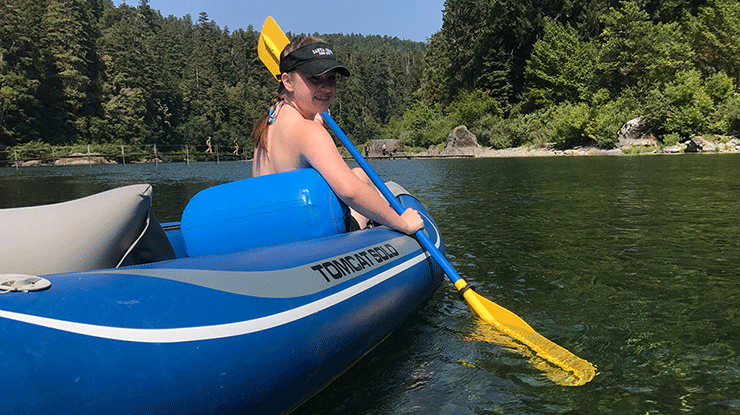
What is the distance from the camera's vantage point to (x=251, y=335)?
5.93 feet

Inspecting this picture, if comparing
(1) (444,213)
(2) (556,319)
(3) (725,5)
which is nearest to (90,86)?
(3) (725,5)

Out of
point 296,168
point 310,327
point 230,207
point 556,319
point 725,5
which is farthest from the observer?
point 725,5

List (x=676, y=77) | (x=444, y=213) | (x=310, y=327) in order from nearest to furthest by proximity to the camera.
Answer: (x=310, y=327) < (x=444, y=213) < (x=676, y=77)

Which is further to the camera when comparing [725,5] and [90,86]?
[90,86]

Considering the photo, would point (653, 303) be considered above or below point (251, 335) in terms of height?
below

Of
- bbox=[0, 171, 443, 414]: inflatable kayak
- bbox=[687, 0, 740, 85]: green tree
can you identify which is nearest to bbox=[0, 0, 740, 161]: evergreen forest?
bbox=[687, 0, 740, 85]: green tree

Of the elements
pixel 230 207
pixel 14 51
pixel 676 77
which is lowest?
pixel 230 207

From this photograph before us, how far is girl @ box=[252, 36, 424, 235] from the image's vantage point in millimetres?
2793

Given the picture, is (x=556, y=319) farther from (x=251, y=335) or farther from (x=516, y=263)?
(x=251, y=335)

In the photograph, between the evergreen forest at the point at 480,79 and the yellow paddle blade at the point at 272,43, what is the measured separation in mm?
26442

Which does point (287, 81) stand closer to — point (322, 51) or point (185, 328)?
point (322, 51)

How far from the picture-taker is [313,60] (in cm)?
294

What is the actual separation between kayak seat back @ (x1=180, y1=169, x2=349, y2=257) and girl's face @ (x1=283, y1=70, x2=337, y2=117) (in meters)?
0.45

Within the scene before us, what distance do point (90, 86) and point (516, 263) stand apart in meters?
61.6
